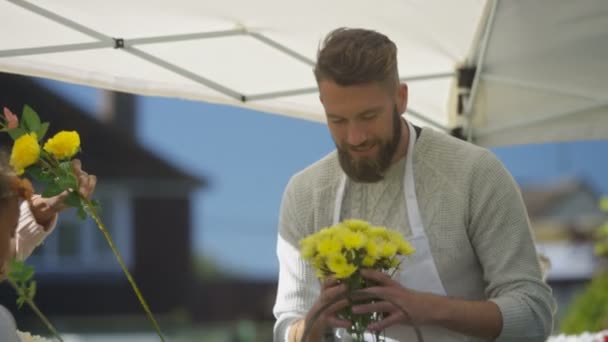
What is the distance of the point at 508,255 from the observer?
8.11ft

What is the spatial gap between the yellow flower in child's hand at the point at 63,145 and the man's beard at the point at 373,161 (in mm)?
543

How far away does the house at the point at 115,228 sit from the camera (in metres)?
21.8

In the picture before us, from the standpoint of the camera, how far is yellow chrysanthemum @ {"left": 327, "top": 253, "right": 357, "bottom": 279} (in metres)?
2.17

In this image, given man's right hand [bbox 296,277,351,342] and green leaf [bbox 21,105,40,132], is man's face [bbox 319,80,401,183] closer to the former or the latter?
man's right hand [bbox 296,277,351,342]

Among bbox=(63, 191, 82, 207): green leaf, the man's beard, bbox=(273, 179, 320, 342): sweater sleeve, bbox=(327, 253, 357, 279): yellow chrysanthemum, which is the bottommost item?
bbox=(273, 179, 320, 342): sweater sleeve

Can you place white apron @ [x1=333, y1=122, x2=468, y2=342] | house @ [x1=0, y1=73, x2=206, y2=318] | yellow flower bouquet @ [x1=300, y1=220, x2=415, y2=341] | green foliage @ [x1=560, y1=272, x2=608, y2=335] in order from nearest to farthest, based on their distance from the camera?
yellow flower bouquet @ [x1=300, y1=220, x2=415, y2=341], white apron @ [x1=333, y1=122, x2=468, y2=342], green foliage @ [x1=560, y1=272, x2=608, y2=335], house @ [x1=0, y1=73, x2=206, y2=318]

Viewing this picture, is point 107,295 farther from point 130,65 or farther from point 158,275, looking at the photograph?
point 130,65

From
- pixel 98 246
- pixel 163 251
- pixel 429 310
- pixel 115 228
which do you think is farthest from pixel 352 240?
pixel 98 246

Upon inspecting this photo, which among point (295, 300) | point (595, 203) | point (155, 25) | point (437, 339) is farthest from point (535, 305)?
point (595, 203)

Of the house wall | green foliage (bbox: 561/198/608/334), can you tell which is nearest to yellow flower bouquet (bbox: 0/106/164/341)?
green foliage (bbox: 561/198/608/334)

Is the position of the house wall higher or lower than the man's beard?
lower

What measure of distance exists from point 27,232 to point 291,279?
67 cm

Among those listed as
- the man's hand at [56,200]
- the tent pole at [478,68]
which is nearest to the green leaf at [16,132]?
the man's hand at [56,200]

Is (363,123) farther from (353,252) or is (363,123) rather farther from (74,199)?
(74,199)
